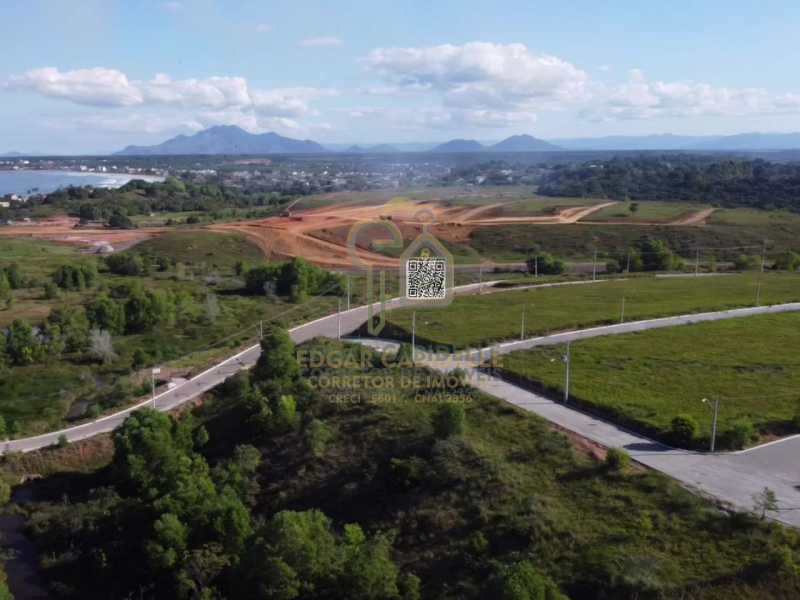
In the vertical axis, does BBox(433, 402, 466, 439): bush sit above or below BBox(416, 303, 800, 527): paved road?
above

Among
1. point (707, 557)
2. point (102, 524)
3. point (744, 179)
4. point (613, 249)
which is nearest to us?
point (707, 557)

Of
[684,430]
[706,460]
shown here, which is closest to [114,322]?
[684,430]

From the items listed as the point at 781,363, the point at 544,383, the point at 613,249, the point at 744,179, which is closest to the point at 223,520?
the point at 544,383

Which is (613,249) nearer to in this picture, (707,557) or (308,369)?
(308,369)

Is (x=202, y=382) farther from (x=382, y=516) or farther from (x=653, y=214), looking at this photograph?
(x=653, y=214)

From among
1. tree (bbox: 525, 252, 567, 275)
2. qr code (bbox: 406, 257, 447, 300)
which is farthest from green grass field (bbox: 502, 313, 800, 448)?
tree (bbox: 525, 252, 567, 275)

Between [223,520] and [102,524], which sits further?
[102,524]

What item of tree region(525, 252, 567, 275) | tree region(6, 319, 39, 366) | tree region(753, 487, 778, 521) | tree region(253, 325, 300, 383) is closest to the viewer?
tree region(753, 487, 778, 521)

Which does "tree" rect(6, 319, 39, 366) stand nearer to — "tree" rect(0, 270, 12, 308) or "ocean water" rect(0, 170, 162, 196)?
"tree" rect(0, 270, 12, 308)
